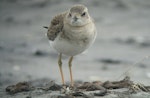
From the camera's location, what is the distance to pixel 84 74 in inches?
447

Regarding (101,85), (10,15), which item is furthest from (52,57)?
(101,85)

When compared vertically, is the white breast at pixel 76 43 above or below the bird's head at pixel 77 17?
below

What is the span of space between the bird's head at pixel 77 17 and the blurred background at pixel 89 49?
173cm

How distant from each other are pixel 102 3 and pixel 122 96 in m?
10.3

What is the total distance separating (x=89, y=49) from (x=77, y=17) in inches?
233

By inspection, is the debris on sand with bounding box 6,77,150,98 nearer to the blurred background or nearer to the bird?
the bird

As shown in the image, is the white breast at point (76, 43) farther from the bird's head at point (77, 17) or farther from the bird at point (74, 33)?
the bird's head at point (77, 17)

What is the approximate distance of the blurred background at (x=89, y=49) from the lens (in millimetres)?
11383

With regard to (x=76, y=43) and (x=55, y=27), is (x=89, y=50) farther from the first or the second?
(x=76, y=43)

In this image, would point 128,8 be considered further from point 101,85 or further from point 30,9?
point 101,85

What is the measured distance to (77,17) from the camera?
7.30 meters

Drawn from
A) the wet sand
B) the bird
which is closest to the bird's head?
the bird


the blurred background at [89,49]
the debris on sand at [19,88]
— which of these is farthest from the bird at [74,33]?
the blurred background at [89,49]

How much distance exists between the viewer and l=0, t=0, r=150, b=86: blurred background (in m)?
11.4
